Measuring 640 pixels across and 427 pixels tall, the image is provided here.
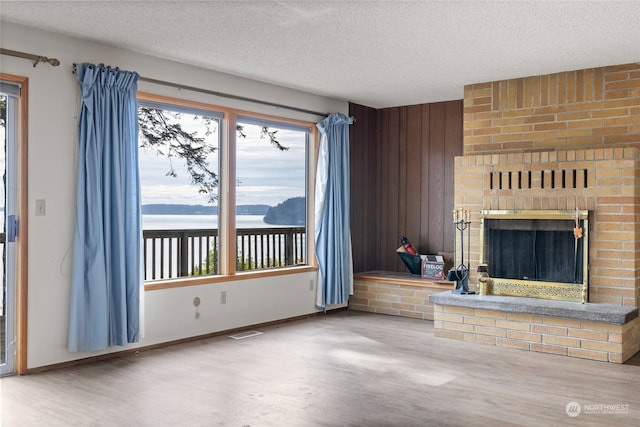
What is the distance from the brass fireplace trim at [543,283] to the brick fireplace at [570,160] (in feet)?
0.22

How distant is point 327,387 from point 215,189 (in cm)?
247

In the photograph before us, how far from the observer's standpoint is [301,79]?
5.71 m

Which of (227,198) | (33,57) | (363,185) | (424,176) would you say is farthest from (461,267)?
(33,57)

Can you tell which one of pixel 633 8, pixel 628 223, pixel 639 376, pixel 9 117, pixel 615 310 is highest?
pixel 633 8

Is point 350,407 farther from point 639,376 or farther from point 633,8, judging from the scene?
point 633,8

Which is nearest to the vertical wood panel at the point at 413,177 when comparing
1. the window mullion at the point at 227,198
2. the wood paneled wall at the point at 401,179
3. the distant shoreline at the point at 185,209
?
the wood paneled wall at the point at 401,179

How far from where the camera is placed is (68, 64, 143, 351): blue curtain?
4.30 meters

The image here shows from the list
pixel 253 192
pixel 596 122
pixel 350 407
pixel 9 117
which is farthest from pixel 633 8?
pixel 9 117

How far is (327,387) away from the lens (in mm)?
3816

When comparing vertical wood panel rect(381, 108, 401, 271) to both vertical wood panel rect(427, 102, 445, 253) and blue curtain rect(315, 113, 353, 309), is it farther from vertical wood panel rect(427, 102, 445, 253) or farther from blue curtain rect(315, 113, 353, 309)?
blue curtain rect(315, 113, 353, 309)

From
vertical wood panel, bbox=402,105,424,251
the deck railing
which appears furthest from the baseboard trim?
vertical wood panel, bbox=402,105,424,251

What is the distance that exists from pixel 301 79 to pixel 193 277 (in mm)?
2109

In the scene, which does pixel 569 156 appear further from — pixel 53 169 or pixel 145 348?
pixel 53 169

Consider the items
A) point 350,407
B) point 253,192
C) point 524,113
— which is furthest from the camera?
point 253,192
